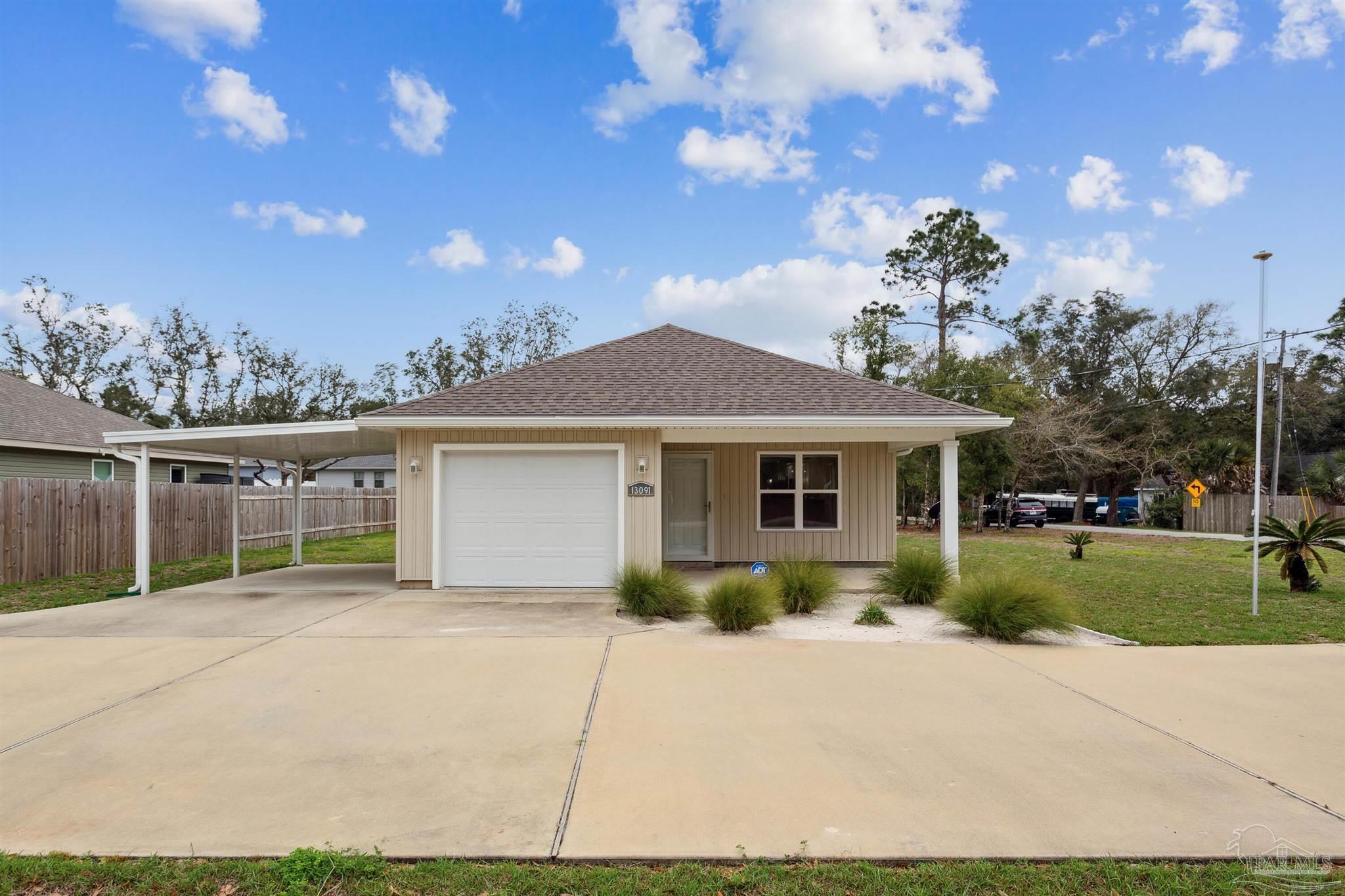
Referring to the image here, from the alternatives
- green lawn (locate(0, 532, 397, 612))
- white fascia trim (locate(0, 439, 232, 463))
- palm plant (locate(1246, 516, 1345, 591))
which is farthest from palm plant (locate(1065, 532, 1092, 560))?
white fascia trim (locate(0, 439, 232, 463))

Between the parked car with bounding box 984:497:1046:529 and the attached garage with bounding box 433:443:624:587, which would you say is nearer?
the attached garage with bounding box 433:443:624:587

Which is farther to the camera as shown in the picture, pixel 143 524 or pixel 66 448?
pixel 66 448

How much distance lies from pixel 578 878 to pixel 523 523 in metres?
7.97

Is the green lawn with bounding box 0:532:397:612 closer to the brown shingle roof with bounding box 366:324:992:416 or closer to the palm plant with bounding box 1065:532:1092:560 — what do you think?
the brown shingle roof with bounding box 366:324:992:416

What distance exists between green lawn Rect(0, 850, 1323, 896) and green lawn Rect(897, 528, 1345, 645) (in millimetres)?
5567

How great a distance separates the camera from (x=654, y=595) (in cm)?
847

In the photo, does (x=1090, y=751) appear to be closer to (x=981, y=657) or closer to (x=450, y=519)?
(x=981, y=657)

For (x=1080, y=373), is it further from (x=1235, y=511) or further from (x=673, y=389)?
(x=673, y=389)

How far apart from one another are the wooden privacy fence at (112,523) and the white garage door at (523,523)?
19.6ft

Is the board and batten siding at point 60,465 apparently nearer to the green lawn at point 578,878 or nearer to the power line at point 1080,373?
the green lawn at point 578,878

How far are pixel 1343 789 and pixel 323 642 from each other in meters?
7.88

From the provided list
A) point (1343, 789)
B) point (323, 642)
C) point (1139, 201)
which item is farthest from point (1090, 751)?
point (1139, 201)

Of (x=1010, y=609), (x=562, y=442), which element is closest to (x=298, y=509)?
(x=562, y=442)

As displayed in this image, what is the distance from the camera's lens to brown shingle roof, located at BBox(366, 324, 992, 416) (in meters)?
10.4
